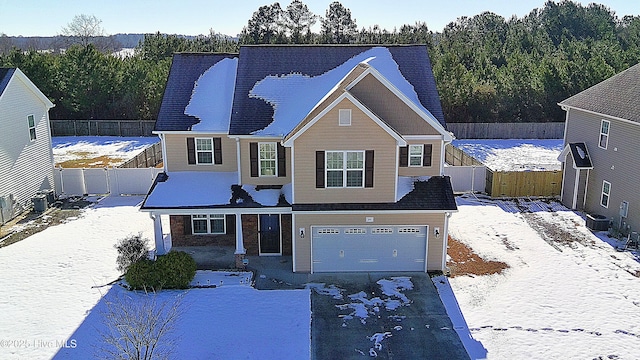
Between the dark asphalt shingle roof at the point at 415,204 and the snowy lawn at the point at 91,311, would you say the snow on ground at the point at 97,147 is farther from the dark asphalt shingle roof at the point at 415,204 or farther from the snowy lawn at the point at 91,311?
the dark asphalt shingle roof at the point at 415,204

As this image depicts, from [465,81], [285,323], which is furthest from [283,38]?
[285,323]

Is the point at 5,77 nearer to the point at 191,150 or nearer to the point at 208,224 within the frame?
the point at 191,150

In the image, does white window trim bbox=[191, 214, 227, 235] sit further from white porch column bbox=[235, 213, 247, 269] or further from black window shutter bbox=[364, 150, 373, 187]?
black window shutter bbox=[364, 150, 373, 187]

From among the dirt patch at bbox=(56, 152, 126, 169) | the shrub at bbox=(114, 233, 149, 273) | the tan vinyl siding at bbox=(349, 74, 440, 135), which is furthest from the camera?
the dirt patch at bbox=(56, 152, 126, 169)

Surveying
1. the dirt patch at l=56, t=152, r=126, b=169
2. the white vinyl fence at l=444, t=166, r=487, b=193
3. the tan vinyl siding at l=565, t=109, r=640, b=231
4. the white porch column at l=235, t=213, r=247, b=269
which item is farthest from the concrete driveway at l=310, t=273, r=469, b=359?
the dirt patch at l=56, t=152, r=126, b=169

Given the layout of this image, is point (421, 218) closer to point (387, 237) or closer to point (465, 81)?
point (387, 237)

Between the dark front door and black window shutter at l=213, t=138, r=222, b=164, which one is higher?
black window shutter at l=213, t=138, r=222, b=164

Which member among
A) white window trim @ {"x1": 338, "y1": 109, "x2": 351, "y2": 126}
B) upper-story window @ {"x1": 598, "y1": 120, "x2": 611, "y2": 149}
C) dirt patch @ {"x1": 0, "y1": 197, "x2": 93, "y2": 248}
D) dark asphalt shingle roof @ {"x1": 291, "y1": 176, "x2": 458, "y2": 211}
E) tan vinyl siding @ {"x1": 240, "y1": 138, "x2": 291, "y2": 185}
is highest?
white window trim @ {"x1": 338, "y1": 109, "x2": 351, "y2": 126}

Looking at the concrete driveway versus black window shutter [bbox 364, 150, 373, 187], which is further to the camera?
black window shutter [bbox 364, 150, 373, 187]

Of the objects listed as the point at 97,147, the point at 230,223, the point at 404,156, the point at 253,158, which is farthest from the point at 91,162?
the point at 404,156
